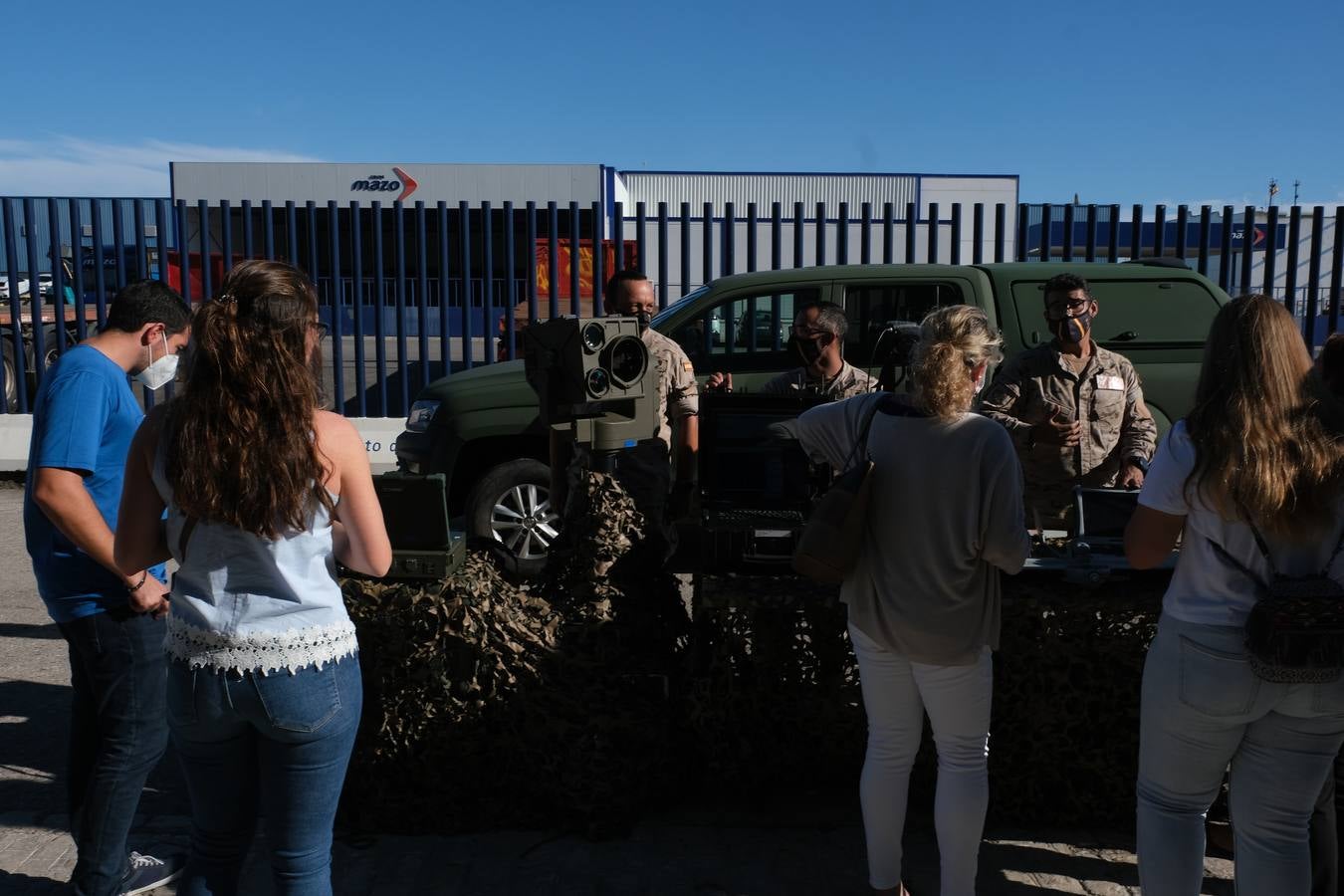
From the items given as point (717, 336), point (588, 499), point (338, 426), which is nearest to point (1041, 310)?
point (717, 336)

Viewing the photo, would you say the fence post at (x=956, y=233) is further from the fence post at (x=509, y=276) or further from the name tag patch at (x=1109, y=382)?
the name tag patch at (x=1109, y=382)

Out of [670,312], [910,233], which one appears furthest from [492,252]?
[670,312]

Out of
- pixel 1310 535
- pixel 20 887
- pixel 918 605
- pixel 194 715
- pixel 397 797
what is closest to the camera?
pixel 194 715

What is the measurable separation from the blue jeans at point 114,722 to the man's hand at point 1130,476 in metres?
3.48

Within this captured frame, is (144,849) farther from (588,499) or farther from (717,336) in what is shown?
(717,336)

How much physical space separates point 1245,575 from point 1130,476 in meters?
2.14

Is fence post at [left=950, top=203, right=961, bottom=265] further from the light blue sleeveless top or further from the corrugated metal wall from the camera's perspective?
the corrugated metal wall

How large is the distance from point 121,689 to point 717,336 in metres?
4.49

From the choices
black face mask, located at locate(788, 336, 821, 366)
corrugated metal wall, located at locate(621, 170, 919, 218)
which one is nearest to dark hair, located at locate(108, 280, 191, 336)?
black face mask, located at locate(788, 336, 821, 366)

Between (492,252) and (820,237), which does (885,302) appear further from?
(492,252)

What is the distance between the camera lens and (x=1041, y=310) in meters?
6.62

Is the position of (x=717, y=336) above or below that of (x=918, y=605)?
above

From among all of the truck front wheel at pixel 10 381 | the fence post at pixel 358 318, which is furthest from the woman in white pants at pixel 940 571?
the truck front wheel at pixel 10 381

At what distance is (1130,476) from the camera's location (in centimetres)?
441
